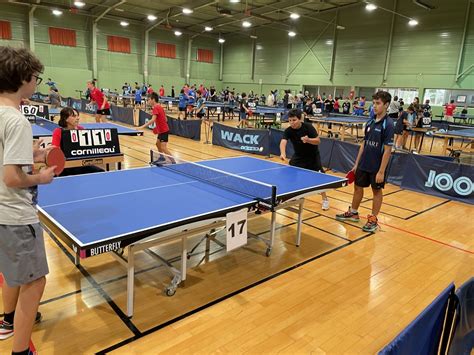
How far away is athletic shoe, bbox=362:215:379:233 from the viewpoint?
531 centimetres

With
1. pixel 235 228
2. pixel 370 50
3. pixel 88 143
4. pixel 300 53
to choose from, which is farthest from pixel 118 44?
pixel 235 228

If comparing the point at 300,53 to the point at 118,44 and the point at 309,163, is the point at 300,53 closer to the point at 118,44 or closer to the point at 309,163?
the point at 118,44

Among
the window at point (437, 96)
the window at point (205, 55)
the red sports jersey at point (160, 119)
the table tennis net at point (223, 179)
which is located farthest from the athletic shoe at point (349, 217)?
the window at point (205, 55)

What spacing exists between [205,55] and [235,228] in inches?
1286

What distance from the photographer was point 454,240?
519 centimetres

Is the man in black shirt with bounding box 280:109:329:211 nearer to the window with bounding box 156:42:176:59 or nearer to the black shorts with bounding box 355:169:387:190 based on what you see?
the black shorts with bounding box 355:169:387:190

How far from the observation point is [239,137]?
37.3ft

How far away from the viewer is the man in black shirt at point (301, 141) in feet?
16.8

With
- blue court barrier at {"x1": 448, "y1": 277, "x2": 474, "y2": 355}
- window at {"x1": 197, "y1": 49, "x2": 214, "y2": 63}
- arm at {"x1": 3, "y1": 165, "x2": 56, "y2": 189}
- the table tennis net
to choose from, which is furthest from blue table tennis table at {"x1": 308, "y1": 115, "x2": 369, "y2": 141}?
window at {"x1": 197, "y1": 49, "x2": 214, "y2": 63}

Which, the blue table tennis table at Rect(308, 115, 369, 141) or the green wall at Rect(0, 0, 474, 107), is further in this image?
the green wall at Rect(0, 0, 474, 107)

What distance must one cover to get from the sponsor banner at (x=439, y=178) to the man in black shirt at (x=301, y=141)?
11.5 ft

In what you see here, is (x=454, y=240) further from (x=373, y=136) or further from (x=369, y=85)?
(x=369, y=85)

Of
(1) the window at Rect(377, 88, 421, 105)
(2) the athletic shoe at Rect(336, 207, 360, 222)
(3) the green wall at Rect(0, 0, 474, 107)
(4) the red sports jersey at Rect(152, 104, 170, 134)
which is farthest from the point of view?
(1) the window at Rect(377, 88, 421, 105)

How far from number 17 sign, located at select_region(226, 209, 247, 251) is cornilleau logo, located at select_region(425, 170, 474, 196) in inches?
233
